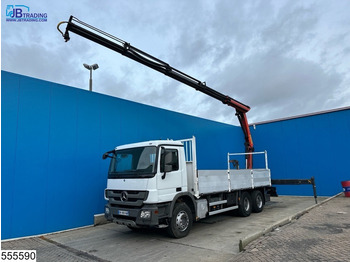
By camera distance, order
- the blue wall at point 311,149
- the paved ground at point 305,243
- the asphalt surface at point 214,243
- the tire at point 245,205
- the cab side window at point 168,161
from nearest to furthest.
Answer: the paved ground at point 305,243 → the asphalt surface at point 214,243 → the cab side window at point 168,161 → the tire at point 245,205 → the blue wall at point 311,149

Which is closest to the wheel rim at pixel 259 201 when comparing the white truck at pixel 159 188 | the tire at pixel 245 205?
the tire at pixel 245 205

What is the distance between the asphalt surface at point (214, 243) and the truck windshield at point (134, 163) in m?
1.74

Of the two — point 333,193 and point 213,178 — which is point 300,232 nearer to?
point 213,178

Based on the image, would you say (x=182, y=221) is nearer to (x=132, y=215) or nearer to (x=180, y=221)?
(x=180, y=221)

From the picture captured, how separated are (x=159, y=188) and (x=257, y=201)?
562 centimetres

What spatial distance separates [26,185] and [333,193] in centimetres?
1489

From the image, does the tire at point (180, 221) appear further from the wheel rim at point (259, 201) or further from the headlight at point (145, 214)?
the wheel rim at point (259, 201)

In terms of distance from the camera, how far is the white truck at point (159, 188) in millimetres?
5934

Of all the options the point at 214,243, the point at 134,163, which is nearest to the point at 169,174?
the point at 134,163

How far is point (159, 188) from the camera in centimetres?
601

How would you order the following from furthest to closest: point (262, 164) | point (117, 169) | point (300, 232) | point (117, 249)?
point (262, 164) < point (117, 169) < point (300, 232) < point (117, 249)

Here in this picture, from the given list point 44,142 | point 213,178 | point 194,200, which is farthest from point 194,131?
point 44,142

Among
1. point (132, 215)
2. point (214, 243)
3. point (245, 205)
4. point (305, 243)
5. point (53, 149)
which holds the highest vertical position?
point (53, 149)

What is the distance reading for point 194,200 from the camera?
6867mm
